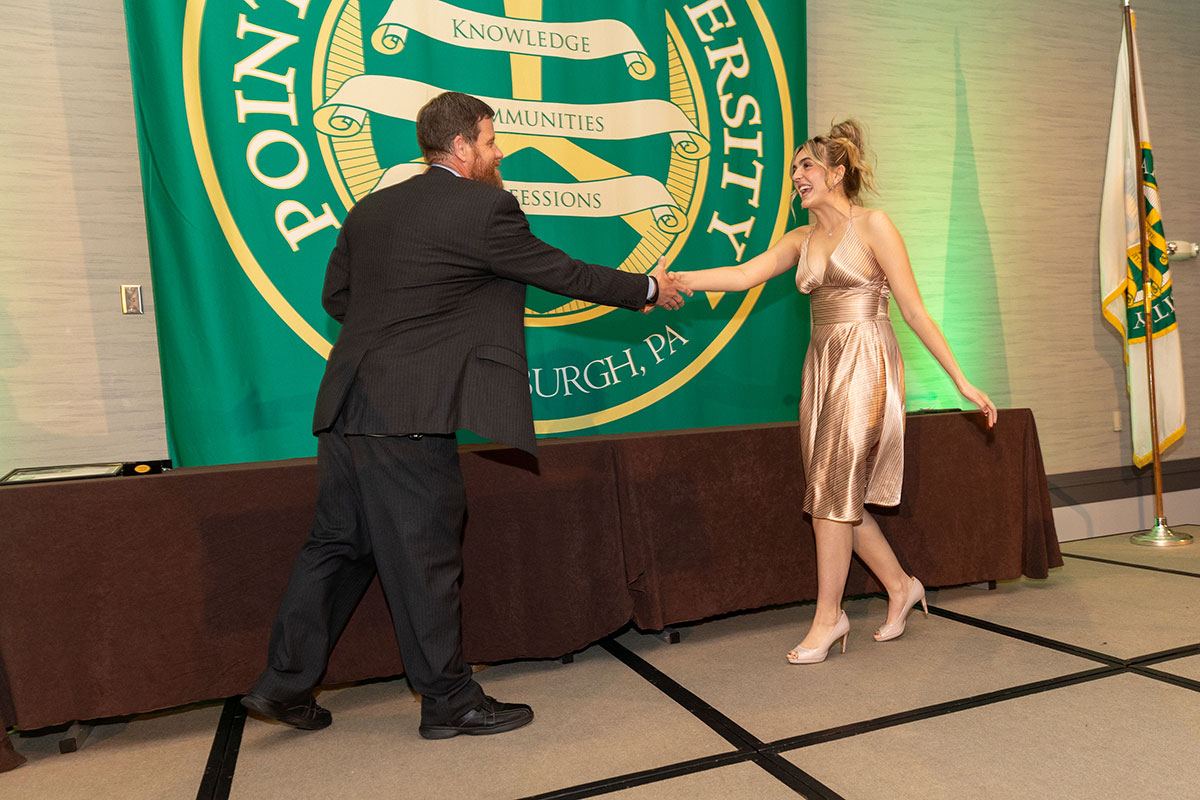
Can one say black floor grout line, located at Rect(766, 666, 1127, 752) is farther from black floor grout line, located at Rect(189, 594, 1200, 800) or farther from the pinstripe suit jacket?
the pinstripe suit jacket

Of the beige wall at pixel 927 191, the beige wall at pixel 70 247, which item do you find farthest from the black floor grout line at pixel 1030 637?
the beige wall at pixel 70 247

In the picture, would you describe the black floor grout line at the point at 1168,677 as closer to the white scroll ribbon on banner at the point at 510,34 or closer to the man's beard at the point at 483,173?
the man's beard at the point at 483,173

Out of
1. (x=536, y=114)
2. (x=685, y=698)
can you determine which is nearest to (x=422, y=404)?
(x=685, y=698)

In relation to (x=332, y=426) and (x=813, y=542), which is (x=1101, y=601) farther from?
(x=332, y=426)

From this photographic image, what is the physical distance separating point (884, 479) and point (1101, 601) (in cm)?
122

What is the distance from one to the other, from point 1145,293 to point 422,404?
409cm

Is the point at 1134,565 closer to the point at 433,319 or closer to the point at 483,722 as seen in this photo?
the point at 483,722

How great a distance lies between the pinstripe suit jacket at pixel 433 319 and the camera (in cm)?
206

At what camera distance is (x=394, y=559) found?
6.93ft

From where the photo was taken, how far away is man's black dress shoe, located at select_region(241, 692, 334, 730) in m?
2.11

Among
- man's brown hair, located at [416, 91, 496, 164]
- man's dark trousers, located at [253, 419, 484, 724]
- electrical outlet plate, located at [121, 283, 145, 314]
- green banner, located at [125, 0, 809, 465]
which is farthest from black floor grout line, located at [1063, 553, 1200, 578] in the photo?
electrical outlet plate, located at [121, 283, 145, 314]

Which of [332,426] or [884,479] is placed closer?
[332,426]

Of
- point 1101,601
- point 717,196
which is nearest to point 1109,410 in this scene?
point 1101,601

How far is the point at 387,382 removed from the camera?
6.75 ft
